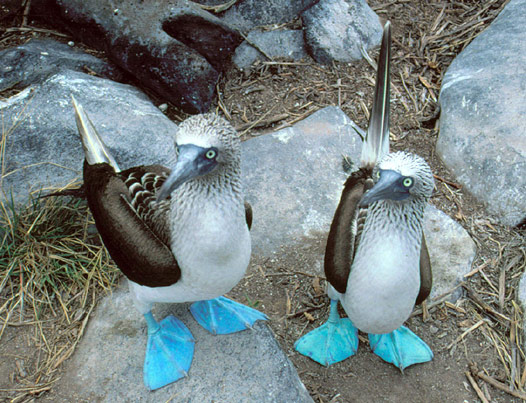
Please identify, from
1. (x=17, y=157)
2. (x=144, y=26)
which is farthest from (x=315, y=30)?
(x=17, y=157)

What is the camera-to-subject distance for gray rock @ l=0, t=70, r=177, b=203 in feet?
12.1

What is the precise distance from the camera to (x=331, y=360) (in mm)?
3178

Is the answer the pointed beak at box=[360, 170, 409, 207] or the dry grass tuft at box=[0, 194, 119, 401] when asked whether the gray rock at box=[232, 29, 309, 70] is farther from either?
the pointed beak at box=[360, 170, 409, 207]

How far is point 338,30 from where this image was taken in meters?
5.12

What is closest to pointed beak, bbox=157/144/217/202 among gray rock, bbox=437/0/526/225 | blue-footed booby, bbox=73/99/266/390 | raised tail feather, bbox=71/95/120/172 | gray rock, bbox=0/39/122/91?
blue-footed booby, bbox=73/99/266/390

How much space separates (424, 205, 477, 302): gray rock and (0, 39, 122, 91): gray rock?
115 inches

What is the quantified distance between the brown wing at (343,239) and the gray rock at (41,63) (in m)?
2.53

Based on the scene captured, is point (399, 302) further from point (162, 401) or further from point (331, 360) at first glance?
point (162, 401)

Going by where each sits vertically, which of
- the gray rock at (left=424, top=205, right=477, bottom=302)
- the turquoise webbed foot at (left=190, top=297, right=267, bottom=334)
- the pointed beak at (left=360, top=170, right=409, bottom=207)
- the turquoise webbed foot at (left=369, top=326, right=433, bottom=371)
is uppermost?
the pointed beak at (left=360, top=170, right=409, bottom=207)

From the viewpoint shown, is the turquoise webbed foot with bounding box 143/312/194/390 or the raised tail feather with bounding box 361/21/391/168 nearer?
the turquoise webbed foot with bounding box 143/312/194/390

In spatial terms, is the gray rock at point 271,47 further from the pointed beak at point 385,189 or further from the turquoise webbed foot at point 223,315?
the pointed beak at point 385,189

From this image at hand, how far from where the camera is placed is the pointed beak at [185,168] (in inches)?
89.0

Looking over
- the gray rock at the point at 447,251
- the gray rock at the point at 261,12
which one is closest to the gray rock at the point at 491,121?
the gray rock at the point at 447,251

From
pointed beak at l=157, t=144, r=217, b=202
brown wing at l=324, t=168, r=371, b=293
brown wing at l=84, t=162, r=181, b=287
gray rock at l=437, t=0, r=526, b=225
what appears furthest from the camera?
gray rock at l=437, t=0, r=526, b=225
